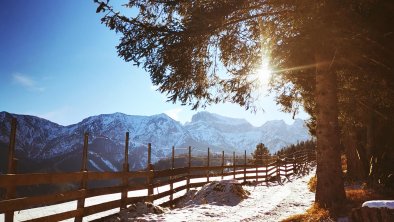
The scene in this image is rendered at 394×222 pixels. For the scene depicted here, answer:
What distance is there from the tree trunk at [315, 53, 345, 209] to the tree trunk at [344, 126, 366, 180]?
7.33 metres

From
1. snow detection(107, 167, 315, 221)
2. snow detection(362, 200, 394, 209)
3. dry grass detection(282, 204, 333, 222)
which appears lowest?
snow detection(107, 167, 315, 221)

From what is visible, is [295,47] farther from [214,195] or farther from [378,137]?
[378,137]

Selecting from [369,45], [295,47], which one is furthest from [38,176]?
[369,45]

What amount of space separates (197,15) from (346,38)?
401 cm

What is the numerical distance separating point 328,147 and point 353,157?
8475mm

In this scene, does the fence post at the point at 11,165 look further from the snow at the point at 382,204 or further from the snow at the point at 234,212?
the snow at the point at 382,204

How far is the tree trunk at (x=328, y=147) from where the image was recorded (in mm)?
9719

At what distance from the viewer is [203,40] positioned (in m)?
10.1

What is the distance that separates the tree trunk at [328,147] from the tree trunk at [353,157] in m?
7.33

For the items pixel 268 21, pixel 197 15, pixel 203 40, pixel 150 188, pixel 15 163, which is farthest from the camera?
pixel 150 188

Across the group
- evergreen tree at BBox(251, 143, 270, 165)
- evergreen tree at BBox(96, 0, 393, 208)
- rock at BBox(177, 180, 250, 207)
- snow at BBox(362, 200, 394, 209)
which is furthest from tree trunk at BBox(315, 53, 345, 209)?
evergreen tree at BBox(251, 143, 270, 165)

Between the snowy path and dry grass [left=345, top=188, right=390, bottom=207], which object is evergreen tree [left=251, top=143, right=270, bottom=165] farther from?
dry grass [left=345, top=188, right=390, bottom=207]

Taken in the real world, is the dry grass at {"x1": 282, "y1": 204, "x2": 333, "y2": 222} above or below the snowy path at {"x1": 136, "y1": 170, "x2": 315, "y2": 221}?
above

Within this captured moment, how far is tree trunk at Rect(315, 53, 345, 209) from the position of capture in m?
9.72
